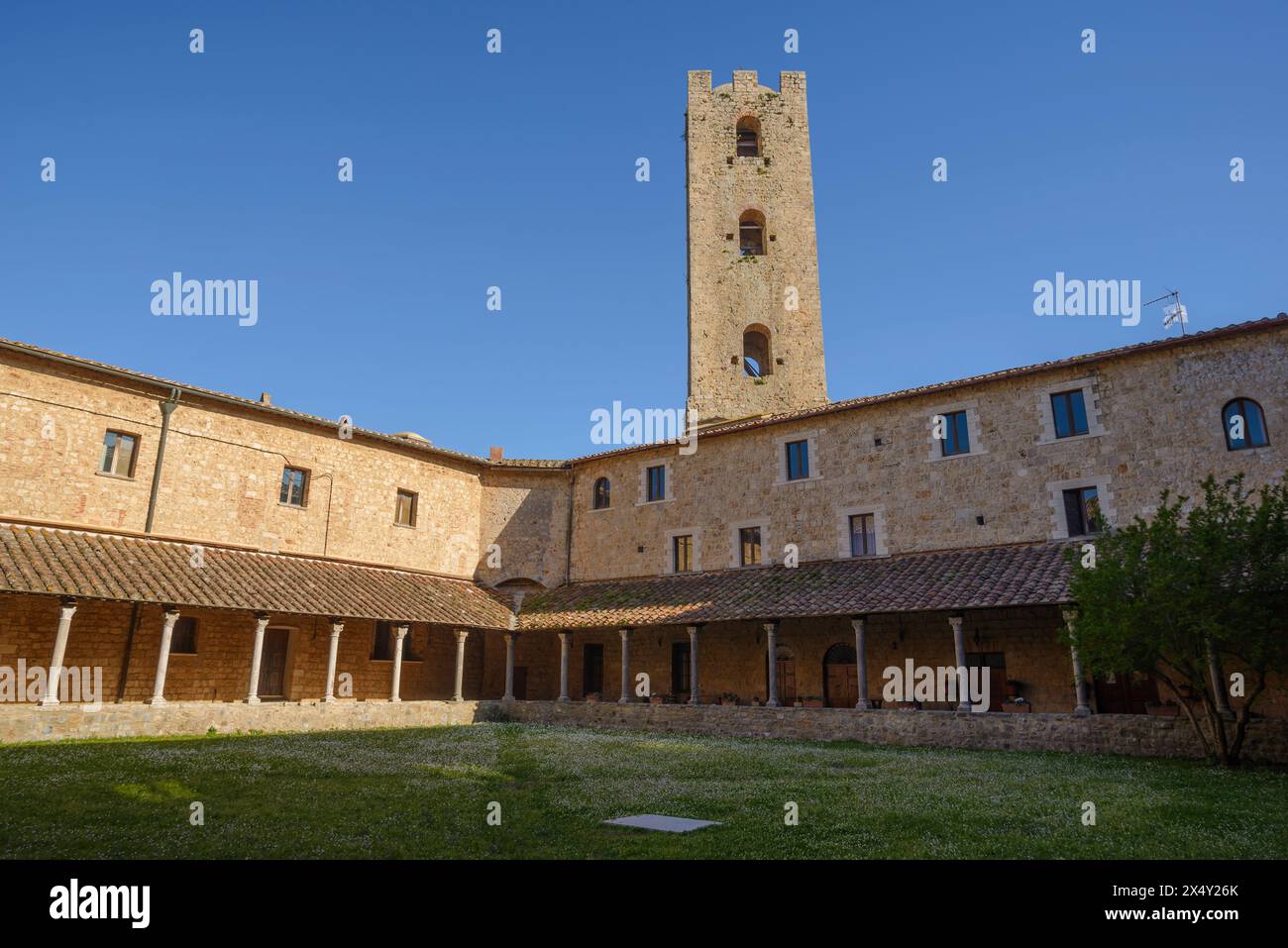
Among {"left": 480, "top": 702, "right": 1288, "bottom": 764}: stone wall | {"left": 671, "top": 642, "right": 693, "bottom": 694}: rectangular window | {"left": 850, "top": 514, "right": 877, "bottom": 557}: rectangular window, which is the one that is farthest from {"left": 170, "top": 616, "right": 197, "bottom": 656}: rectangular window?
{"left": 850, "top": 514, "right": 877, "bottom": 557}: rectangular window

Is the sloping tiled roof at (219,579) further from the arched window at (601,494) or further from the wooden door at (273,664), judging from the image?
the arched window at (601,494)

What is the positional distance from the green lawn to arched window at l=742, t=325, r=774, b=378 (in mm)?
20333

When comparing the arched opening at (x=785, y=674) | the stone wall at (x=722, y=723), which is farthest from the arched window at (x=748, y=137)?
the stone wall at (x=722, y=723)

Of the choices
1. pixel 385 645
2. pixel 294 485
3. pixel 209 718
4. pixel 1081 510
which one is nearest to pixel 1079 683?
pixel 1081 510

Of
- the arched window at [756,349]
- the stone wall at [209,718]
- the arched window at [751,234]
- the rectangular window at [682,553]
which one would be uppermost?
the arched window at [751,234]

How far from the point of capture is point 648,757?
44.6ft

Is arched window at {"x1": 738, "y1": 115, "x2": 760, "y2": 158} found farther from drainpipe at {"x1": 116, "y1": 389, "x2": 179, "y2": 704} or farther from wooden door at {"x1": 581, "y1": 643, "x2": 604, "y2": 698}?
drainpipe at {"x1": 116, "y1": 389, "x2": 179, "y2": 704}

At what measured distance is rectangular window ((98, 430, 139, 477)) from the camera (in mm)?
19548

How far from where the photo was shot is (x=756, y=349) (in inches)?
1324

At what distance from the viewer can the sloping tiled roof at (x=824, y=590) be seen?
17.6 metres

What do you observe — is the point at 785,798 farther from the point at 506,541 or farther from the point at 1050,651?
the point at 506,541

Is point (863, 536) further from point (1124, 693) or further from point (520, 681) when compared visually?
point (520, 681)

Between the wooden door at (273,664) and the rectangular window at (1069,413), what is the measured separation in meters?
21.7
